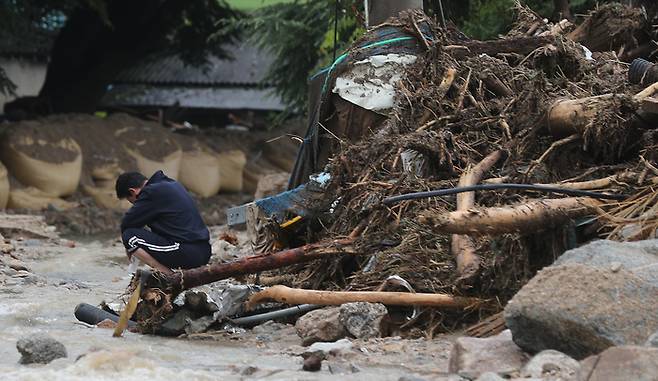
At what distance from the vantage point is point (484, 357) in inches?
210

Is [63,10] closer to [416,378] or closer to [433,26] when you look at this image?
[433,26]

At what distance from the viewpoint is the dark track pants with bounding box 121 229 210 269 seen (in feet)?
26.4

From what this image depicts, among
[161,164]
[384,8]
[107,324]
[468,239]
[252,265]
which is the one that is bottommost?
[161,164]

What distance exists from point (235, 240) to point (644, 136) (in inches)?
241

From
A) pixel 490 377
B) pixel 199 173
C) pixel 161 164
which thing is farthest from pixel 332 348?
pixel 199 173

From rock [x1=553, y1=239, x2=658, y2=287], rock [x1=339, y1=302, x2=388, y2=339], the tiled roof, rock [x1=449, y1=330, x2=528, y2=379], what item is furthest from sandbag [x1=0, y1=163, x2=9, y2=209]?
the tiled roof

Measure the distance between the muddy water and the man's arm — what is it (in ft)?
2.67

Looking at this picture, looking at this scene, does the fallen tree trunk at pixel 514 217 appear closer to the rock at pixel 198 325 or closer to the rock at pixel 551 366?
the rock at pixel 551 366

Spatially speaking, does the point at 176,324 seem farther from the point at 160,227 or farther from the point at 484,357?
the point at 484,357

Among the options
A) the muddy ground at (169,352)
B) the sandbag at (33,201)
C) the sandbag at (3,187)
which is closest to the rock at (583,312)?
the muddy ground at (169,352)

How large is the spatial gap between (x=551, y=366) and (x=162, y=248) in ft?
12.3

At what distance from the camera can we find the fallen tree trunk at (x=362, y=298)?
21.7ft

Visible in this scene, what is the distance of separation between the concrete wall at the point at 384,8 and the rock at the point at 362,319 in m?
3.79

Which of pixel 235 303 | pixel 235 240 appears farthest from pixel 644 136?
pixel 235 240
